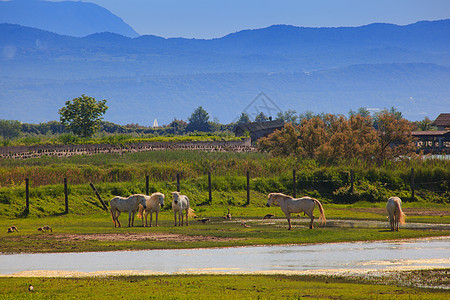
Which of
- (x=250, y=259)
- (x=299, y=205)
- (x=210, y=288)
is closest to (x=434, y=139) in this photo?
(x=299, y=205)

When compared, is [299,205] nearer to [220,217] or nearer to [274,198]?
[274,198]

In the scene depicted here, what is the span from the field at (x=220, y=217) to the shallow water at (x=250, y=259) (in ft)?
3.71

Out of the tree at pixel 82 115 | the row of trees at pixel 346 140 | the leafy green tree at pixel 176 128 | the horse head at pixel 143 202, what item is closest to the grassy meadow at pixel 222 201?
the horse head at pixel 143 202

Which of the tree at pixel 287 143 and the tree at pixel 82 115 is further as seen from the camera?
the tree at pixel 82 115

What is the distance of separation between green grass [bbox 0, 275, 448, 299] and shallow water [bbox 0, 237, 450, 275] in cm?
168

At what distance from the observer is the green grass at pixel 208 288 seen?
1518 centimetres

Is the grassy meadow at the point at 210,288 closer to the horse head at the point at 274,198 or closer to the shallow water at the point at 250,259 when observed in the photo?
the shallow water at the point at 250,259

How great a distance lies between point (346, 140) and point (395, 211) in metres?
29.7

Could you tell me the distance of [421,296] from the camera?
48.8ft

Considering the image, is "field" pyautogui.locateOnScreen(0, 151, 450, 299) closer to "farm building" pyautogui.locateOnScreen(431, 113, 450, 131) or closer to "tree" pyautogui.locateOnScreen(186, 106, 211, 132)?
"farm building" pyautogui.locateOnScreen(431, 113, 450, 131)

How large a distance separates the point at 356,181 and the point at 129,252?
27.3 metres

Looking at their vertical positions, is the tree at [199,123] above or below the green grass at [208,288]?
above

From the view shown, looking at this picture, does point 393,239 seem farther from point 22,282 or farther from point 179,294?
point 22,282

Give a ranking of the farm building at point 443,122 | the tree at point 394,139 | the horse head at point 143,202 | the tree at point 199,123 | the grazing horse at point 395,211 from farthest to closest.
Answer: the tree at point 199,123 < the farm building at point 443,122 < the tree at point 394,139 < the horse head at point 143,202 < the grazing horse at point 395,211
